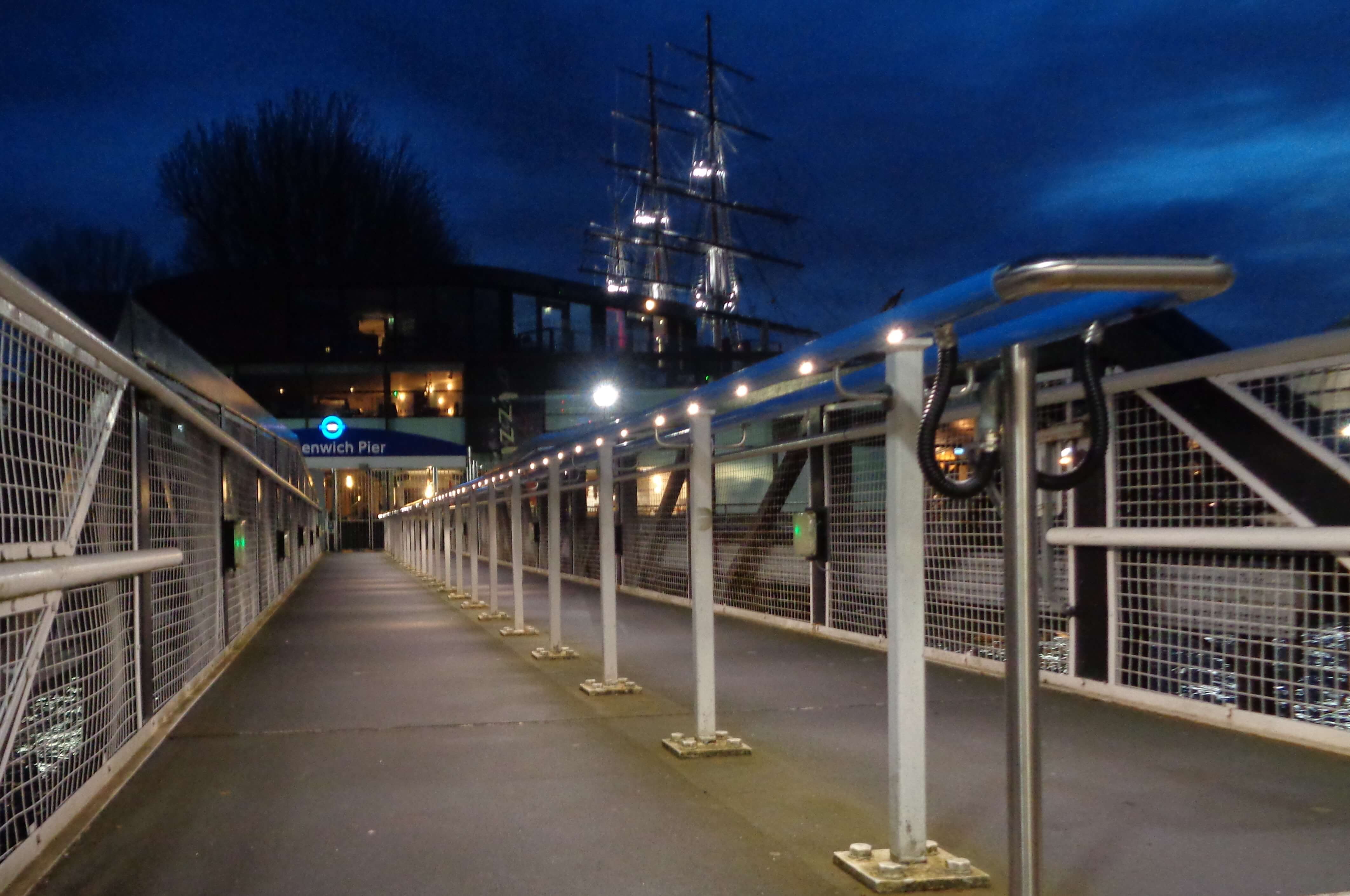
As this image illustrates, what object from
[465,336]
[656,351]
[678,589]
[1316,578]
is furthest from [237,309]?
[1316,578]

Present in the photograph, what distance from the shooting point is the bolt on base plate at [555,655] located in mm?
10344

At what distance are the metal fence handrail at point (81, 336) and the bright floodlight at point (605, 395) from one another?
18089 mm

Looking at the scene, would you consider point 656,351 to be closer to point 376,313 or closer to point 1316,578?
point 376,313

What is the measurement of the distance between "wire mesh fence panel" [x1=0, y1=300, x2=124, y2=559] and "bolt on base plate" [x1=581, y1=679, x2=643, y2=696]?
3.81 meters

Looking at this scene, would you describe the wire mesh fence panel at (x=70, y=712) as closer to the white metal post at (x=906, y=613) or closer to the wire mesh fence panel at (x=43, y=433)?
the wire mesh fence panel at (x=43, y=433)

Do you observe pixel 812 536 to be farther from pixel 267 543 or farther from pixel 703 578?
pixel 267 543

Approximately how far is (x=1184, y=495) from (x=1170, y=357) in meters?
1.35

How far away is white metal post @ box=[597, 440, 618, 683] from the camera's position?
27.2 feet

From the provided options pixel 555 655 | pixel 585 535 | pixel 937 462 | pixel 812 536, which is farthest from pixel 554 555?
pixel 585 535

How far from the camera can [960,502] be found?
9.31 meters

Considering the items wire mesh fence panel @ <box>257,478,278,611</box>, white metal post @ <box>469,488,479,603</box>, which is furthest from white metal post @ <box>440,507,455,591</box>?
wire mesh fence panel @ <box>257,478,278,611</box>

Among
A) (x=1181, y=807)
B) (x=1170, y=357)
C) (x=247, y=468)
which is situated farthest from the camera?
(x=247, y=468)

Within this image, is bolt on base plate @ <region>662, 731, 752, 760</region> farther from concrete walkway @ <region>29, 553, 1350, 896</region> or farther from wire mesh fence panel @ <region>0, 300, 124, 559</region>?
wire mesh fence panel @ <region>0, 300, 124, 559</region>

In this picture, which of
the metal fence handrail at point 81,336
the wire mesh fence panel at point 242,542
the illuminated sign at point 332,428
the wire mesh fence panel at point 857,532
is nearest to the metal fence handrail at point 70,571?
the metal fence handrail at point 81,336
